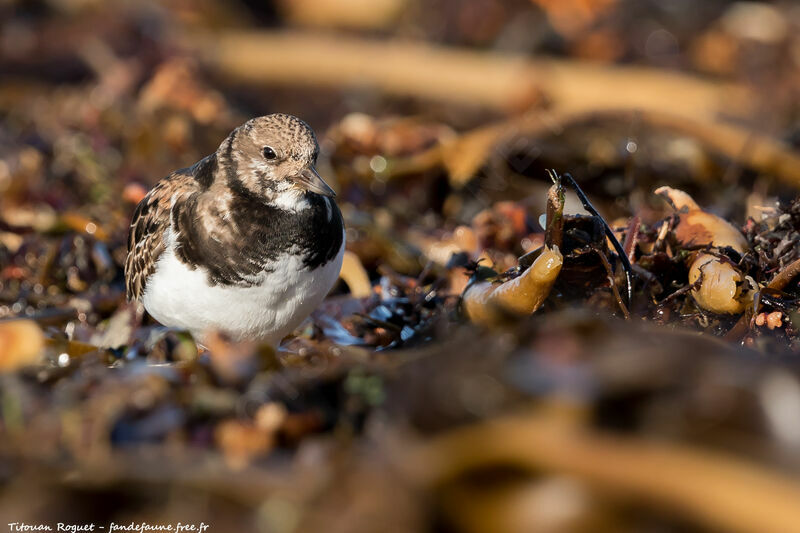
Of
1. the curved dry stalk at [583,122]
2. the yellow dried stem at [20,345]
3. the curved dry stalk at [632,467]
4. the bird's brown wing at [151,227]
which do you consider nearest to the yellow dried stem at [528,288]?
the curved dry stalk at [632,467]

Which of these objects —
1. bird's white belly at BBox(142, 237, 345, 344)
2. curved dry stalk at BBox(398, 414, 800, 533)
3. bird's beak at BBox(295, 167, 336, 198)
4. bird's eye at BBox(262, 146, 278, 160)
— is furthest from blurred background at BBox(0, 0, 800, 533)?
bird's eye at BBox(262, 146, 278, 160)

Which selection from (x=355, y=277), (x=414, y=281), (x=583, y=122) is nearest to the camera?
(x=414, y=281)

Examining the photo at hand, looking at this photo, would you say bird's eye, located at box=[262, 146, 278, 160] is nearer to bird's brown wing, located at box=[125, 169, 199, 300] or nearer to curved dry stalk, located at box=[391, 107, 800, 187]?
bird's brown wing, located at box=[125, 169, 199, 300]

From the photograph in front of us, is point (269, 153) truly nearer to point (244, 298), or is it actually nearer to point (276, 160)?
point (276, 160)

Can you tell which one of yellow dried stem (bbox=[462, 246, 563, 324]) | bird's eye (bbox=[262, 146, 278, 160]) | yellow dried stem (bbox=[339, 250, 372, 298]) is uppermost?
bird's eye (bbox=[262, 146, 278, 160])

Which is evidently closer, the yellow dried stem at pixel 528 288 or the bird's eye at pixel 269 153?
the yellow dried stem at pixel 528 288

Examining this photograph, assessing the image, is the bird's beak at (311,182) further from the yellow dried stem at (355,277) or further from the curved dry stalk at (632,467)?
the curved dry stalk at (632,467)

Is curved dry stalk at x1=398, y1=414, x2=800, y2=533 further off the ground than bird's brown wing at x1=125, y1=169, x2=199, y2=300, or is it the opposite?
curved dry stalk at x1=398, y1=414, x2=800, y2=533

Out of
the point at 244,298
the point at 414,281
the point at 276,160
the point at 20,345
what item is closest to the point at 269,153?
the point at 276,160
